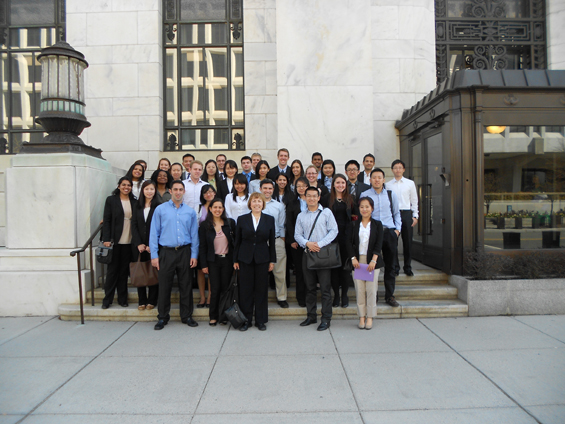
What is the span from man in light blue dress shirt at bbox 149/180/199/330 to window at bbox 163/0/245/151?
477 cm

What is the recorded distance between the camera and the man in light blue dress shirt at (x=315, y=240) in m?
5.20

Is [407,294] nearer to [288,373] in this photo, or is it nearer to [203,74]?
[288,373]

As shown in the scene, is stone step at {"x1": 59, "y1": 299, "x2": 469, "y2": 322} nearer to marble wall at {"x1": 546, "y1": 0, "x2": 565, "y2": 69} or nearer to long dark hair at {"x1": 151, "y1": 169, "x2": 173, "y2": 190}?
long dark hair at {"x1": 151, "y1": 169, "x2": 173, "y2": 190}

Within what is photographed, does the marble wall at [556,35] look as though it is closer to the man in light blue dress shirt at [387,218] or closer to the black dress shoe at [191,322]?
the man in light blue dress shirt at [387,218]

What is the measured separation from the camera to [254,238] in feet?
17.0

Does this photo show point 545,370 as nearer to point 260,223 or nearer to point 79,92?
point 260,223

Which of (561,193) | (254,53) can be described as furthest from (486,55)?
(254,53)

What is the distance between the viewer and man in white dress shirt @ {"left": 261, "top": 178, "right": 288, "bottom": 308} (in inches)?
222

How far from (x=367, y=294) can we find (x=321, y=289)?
646 mm

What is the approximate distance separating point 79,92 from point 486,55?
9.73 meters

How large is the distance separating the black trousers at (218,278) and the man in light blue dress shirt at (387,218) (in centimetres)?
236

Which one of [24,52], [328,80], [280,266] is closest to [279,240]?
[280,266]

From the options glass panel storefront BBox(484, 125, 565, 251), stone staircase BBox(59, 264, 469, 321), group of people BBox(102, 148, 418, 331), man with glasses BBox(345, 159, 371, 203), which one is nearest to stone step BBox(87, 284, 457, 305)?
stone staircase BBox(59, 264, 469, 321)

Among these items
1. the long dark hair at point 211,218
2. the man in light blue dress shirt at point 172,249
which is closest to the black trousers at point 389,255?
the long dark hair at point 211,218
